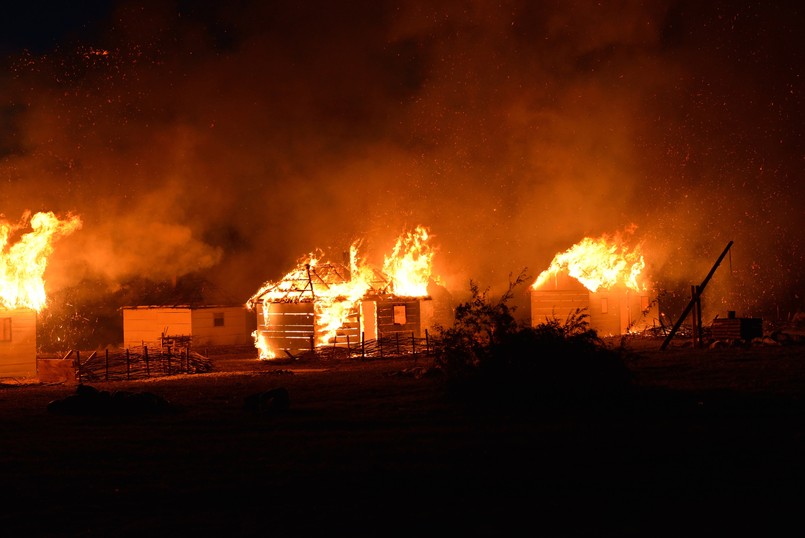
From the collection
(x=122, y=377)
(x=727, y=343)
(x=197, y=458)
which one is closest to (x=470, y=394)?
(x=197, y=458)

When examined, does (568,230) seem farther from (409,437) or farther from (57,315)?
(409,437)

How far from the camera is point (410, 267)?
30.2 metres

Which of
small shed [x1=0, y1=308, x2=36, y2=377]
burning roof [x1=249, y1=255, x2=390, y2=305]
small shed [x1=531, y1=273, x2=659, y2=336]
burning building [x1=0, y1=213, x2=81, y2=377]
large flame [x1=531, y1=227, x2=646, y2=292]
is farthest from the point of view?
large flame [x1=531, y1=227, x2=646, y2=292]

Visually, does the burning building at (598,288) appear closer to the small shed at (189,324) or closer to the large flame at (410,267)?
the large flame at (410,267)

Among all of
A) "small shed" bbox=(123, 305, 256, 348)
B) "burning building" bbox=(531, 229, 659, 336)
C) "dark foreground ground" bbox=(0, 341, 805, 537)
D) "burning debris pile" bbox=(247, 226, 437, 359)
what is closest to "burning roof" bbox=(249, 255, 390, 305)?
"burning debris pile" bbox=(247, 226, 437, 359)

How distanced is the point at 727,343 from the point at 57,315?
3213 centimetres

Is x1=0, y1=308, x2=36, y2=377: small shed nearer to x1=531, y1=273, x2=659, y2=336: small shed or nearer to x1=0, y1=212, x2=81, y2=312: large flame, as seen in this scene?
x1=0, y1=212, x2=81, y2=312: large flame

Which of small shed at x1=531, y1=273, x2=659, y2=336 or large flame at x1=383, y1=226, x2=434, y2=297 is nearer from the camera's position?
large flame at x1=383, y1=226, x2=434, y2=297

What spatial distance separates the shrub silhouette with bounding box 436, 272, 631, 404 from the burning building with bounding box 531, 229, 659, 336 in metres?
17.8

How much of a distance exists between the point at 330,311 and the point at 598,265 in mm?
12319

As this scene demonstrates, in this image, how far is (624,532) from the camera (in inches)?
219

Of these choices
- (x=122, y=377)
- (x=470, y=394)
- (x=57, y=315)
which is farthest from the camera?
(x=57, y=315)

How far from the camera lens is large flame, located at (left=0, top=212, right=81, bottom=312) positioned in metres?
23.5

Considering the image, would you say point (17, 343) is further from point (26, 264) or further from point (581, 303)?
point (581, 303)
